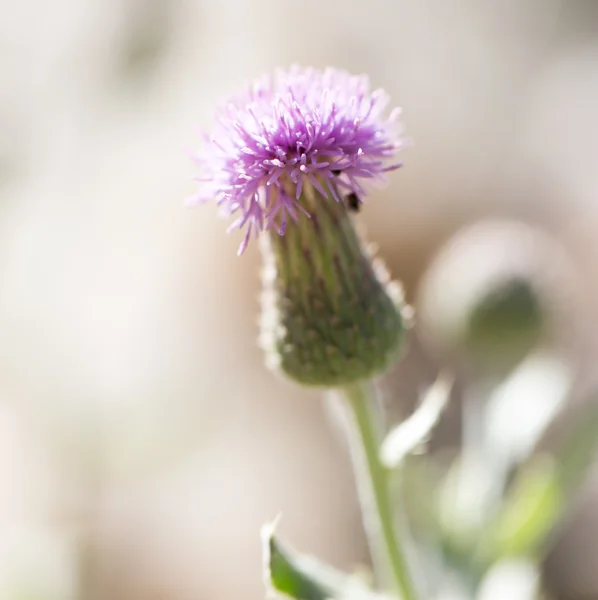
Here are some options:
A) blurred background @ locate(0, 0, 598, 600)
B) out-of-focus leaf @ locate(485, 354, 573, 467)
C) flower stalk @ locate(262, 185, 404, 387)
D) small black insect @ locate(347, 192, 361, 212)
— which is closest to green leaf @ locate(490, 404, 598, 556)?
out-of-focus leaf @ locate(485, 354, 573, 467)

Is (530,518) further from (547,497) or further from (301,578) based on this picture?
(301,578)

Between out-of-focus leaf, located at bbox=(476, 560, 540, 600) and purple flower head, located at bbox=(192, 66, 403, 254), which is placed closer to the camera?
purple flower head, located at bbox=(192, 66, 403, 254)

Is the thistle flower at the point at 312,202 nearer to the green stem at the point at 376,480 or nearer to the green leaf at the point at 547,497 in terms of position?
the green stem at the point at 376,480

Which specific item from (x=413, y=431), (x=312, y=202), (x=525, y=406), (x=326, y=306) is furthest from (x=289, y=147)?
(x=525, y=406)

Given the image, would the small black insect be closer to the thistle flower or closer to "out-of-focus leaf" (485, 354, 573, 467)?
the thistle flower

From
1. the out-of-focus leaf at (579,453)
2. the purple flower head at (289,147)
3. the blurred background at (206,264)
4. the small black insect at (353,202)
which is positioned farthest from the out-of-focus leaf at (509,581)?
the purple flower head at (289,147)
